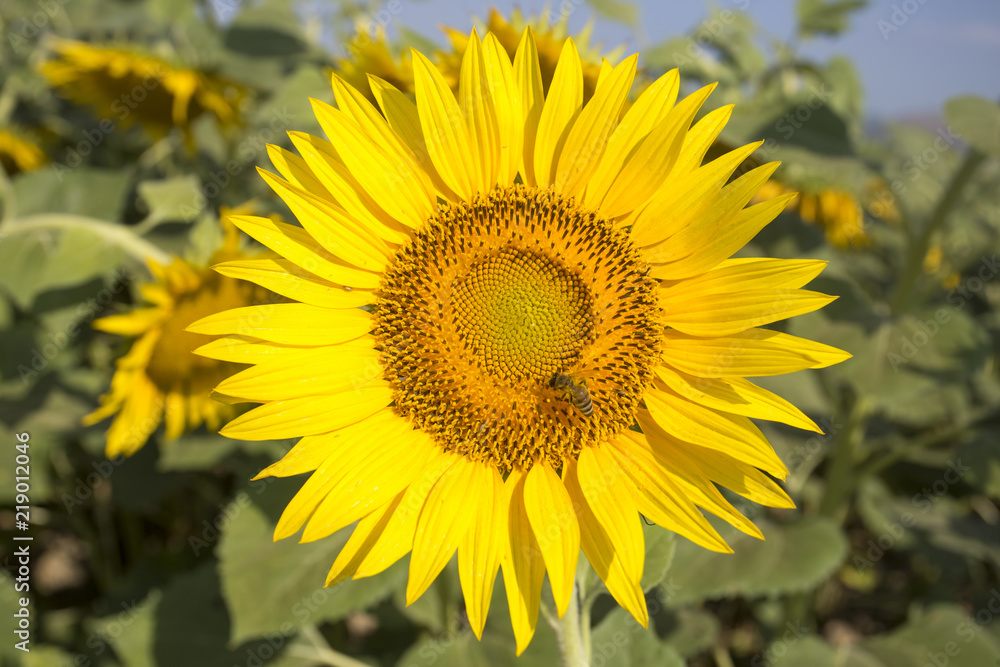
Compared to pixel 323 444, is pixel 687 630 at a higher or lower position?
lower

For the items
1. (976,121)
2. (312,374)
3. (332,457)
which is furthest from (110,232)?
(976,121)

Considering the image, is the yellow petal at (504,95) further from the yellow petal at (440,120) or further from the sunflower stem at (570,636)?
the sunflower stem at (570,636)

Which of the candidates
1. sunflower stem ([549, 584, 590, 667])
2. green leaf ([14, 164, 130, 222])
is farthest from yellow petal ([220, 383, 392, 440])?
green leaf ([14, 164, 130, 222])

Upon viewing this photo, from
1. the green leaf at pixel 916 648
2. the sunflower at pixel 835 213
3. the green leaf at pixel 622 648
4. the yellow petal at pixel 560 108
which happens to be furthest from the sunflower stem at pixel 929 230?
the yellow petal at pixel 560 108

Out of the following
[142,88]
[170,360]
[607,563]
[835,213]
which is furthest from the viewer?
[835,213]

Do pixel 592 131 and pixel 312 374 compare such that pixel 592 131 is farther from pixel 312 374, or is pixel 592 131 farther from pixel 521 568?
pixel 521 568
